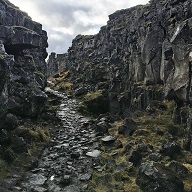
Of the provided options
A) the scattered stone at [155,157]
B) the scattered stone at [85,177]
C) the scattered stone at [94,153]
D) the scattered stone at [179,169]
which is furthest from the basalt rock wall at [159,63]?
the scattered stone at [85,177]

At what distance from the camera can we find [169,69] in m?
45.2

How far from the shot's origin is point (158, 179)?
22.8m

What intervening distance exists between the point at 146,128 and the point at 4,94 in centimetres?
1830

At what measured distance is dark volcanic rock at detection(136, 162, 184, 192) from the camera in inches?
886

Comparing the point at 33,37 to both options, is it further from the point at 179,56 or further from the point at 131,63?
the point at 179,56

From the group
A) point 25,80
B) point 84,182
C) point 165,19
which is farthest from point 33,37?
point 84,182

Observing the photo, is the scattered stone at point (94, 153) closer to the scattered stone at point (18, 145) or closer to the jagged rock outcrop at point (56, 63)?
the scattered stone at point (18, 145)

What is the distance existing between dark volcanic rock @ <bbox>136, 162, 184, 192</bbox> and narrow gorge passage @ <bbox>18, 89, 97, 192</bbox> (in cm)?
518

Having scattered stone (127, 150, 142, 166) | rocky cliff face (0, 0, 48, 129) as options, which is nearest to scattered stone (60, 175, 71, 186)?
scattered stone (127, 150, 142, 166)

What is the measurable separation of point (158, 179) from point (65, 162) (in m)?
11.8

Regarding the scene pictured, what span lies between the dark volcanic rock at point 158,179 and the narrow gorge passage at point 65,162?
518 centimetres

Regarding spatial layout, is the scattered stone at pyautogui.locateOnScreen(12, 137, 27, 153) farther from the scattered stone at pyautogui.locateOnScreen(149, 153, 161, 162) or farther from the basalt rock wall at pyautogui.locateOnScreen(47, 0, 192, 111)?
the basalt rock wall at pyautogui.locateOnScreen(47, 0, 192, 111)

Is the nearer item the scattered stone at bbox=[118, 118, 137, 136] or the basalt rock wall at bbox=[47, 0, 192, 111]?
the basalt rock wall at bbox=[47, 0, 192, 111]

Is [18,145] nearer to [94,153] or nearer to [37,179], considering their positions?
[37,179]
